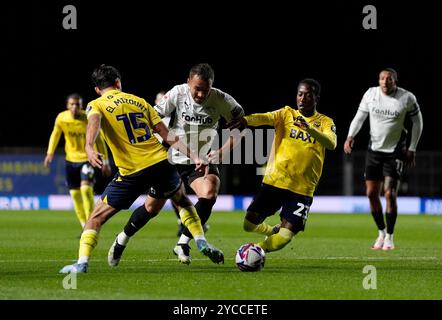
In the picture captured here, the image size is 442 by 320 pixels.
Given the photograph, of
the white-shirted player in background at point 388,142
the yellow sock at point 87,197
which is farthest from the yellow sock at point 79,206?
the white-shirted player in background at point 388,142

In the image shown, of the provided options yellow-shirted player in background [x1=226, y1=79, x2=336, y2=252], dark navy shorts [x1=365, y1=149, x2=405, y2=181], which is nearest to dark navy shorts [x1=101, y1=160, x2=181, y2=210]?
yellow-shirted player in background [x1=226, y1=79, x2=336, y2=252]

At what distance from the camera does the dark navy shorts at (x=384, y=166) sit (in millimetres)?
12562

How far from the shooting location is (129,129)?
8398mm

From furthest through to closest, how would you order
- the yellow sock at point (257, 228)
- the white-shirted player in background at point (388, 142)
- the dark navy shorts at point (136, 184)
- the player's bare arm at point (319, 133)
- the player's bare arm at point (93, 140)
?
1. the white-shirted player in background at point (388, 142)
2. the yellow sock at point (257, 228)
3. the player's bare arm at point (319, 133)
4. the dark navy shorts at point (136, 184)
5. the player's bare arm at point (93, 140)

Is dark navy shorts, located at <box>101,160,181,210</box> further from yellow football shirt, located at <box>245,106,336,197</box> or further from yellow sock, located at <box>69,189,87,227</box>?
yellow sock, located at <box>69,189,87,227</box>

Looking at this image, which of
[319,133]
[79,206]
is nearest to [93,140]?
[319,133]

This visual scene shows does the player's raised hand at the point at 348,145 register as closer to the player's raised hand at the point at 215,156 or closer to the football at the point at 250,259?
the player's raised hand at the point at 215,156

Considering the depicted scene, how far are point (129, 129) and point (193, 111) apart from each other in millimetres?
1566

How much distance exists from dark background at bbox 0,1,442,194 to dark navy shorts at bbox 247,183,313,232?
19.7m

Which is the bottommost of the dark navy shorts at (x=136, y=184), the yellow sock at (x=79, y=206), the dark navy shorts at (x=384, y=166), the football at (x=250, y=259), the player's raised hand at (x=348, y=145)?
the yellow sock at (x=79, y=206)

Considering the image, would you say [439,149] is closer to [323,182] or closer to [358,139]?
[358,139]

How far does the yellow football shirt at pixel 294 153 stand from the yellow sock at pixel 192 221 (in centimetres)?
90

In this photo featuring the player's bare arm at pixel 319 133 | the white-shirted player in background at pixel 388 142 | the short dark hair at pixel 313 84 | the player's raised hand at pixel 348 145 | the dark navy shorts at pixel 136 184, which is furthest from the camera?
the white-shirted player in background at pixel 388 142

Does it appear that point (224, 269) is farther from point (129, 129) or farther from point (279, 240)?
point (129, 129)
